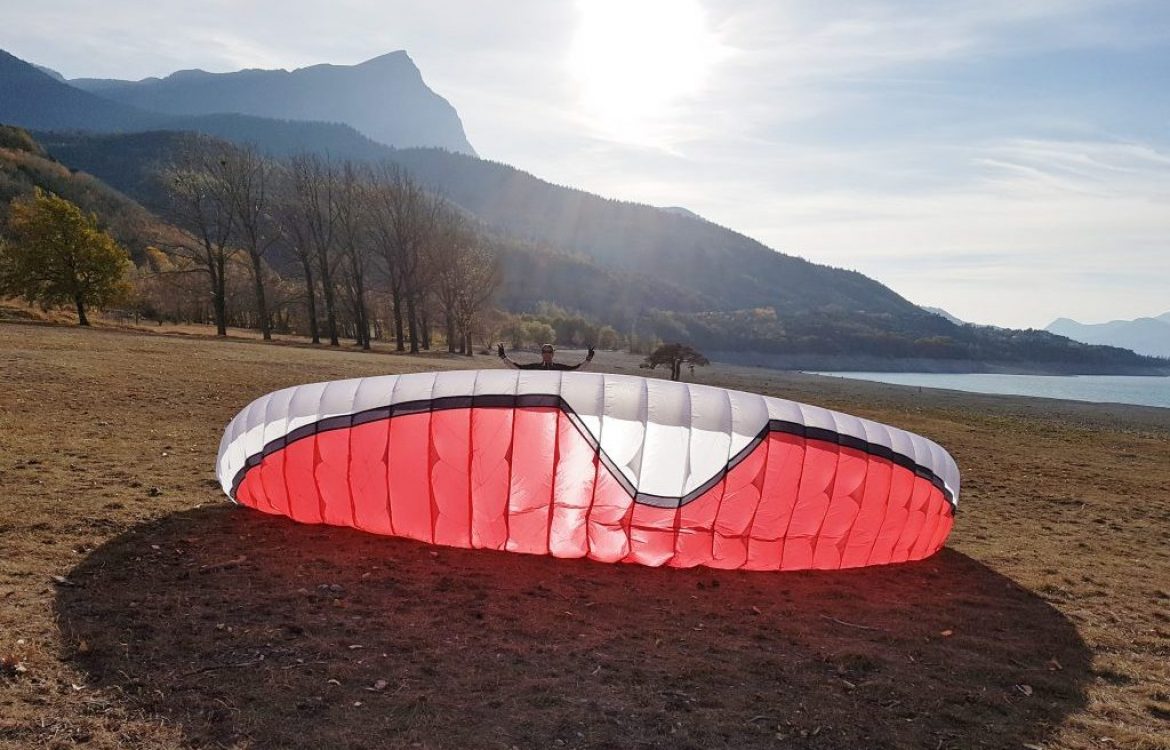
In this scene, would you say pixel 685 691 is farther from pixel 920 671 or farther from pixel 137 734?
pixel 137 734

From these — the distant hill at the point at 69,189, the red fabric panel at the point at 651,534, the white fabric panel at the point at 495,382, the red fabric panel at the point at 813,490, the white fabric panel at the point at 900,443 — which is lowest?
the red fabric panel at the point at 651,534

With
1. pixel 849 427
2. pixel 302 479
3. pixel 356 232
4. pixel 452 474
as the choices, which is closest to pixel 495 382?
pixel 452 474

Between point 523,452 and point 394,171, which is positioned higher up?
Answer: point 394,171

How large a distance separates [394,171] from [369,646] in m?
52.1

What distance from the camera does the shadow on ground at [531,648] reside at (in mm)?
Answer: 4562

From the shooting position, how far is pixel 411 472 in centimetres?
722

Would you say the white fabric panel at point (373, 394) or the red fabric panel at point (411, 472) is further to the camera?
the white fabric panel at point (373, 394)

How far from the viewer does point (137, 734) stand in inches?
157

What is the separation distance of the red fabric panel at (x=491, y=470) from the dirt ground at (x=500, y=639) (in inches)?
22.7

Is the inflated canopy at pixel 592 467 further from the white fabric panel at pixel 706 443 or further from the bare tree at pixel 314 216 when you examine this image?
the bare tree at pixel 314 216

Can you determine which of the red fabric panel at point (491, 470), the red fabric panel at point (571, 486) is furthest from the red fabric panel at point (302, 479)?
the red fabric panel at point (571, 486)

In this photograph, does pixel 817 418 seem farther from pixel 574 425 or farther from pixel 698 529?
pixel 574 425

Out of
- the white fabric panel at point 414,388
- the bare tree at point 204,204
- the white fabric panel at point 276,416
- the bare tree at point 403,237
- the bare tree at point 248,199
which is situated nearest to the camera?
the white fabric panel at point 414,388

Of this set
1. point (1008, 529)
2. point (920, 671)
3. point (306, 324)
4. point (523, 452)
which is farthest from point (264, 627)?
point (306, 324)
